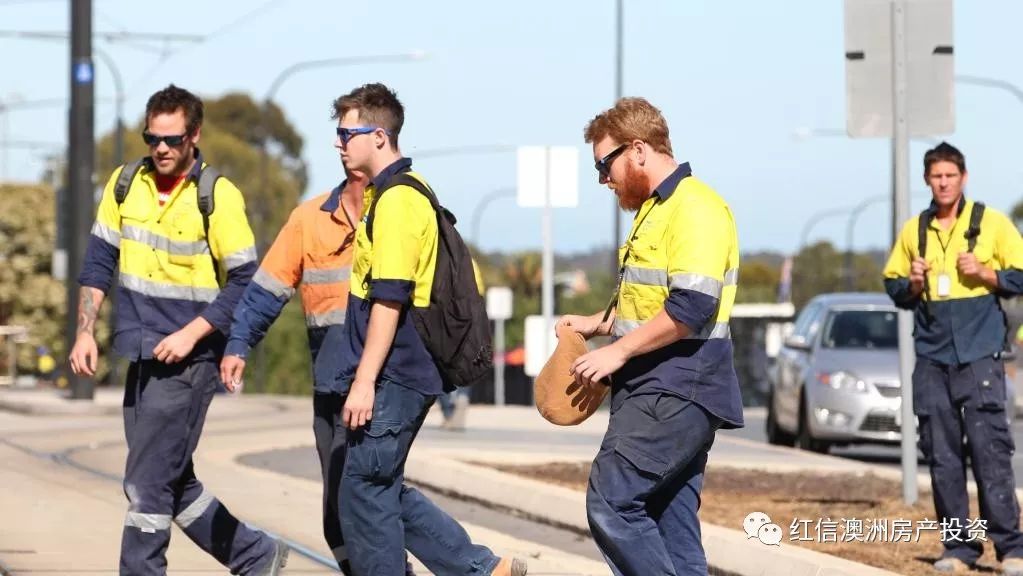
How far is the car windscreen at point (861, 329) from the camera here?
18781 mm

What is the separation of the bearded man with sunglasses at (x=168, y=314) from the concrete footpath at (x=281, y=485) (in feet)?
4.84

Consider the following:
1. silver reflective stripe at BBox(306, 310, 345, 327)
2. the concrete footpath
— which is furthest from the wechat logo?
silver reflective stripe at BBox(306, 310, 345, 327)

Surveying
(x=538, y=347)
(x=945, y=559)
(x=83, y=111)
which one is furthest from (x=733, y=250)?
(x=83, y=111)

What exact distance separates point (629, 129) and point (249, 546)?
89.9 inches

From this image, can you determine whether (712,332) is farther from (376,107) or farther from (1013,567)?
(1013,567)

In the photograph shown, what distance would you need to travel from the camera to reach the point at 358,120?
6.70 metres

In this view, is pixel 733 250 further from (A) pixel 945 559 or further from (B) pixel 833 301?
(B) pixel 833 301

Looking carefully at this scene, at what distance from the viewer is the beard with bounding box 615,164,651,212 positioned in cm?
644

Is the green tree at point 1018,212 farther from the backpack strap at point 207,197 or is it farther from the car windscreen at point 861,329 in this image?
the backpack strap at point 207,197

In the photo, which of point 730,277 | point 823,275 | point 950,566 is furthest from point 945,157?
point 823,275

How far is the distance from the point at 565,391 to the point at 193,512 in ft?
5.69

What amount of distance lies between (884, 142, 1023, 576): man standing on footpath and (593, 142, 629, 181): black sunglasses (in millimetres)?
3030

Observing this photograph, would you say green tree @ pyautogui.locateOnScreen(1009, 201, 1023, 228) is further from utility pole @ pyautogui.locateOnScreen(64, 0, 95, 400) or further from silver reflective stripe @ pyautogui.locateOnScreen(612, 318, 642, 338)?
silver reflective stripe @ pyautogui.locateOnScreen(612, 318, 642, 338)

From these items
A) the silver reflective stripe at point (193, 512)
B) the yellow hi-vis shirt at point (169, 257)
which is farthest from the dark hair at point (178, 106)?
the silver reflective stripe at point (193, 512)
